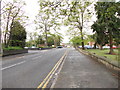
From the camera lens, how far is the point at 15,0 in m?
23.8

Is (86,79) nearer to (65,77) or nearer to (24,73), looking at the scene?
(65,77)

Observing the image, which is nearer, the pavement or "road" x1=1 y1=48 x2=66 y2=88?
the pavement

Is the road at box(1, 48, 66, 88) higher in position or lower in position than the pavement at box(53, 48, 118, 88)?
higher

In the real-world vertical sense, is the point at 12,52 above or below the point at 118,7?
below

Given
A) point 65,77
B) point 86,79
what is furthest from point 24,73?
point 86,79

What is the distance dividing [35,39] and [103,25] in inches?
3525

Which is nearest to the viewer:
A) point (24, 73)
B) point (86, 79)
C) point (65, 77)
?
point (86, 79)

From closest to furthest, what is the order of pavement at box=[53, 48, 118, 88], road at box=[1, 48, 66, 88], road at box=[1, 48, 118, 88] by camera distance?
1. pavement at box=[53, 48, 118, 88]
2. road at box=[1, 48, 118, 88]
3. road at box=[1, 48, 66, 88]

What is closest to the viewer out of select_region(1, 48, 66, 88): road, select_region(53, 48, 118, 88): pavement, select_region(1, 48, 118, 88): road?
select_region(53, 48, 118, 88): pavement

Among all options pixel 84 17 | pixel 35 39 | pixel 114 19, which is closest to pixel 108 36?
pixel 114 19

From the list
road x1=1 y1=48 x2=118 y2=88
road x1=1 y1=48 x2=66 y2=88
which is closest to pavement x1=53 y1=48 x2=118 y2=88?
road x1=1 y1=48 x2=118 y2=88

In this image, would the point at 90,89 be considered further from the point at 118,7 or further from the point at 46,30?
the point at 46,30

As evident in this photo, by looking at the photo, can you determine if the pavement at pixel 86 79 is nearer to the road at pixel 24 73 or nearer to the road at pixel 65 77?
the road at pixel 65 77

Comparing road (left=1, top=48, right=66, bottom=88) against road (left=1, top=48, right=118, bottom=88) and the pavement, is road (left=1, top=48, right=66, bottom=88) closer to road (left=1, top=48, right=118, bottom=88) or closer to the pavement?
road (left=1, top=48, right=118, bottom=88)
